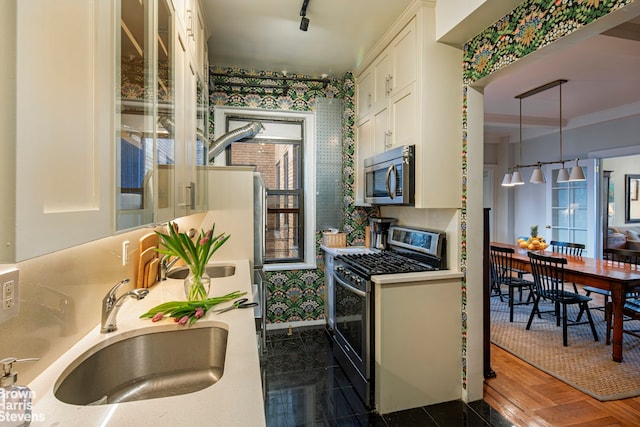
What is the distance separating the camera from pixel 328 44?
114 inches

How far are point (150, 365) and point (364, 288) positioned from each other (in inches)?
54.7

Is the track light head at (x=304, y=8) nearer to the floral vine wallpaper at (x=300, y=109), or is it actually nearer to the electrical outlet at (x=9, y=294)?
the floral vine wallpaper at (x=300, y=109)

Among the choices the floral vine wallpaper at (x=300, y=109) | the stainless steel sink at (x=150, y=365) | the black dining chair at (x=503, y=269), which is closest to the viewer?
the stainless steel sink at (x=150, y=365)

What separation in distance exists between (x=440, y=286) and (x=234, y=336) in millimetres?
1601

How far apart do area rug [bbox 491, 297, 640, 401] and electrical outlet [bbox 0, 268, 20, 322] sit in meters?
3.32

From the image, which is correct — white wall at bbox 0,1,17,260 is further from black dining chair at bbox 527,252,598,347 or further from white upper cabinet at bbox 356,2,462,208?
black dining chair at bbox 527,252,598,347

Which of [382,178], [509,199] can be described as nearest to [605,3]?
[382,178]

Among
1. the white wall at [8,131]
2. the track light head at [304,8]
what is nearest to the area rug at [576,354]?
the white wall at [8,131]

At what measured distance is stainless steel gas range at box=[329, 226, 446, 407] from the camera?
87.3 inches

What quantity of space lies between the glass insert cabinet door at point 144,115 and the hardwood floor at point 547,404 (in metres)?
2.51

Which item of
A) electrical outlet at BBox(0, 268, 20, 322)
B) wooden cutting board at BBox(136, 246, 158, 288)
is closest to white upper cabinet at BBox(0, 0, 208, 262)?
electrical outlet at BBox(0, 268, 20, 322)

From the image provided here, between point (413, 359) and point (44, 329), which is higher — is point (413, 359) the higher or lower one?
the lower one

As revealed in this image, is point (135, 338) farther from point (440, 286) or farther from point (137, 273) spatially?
point (440, 286)

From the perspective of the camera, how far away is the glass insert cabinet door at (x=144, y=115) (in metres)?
0.77
